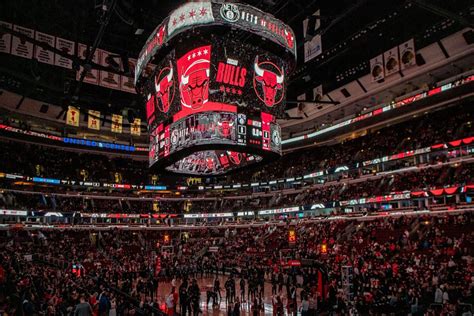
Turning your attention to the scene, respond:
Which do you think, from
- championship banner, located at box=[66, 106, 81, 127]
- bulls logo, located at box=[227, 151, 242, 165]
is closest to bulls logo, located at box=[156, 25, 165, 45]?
bulls logo, located at box=[227, 151, 242, 165]

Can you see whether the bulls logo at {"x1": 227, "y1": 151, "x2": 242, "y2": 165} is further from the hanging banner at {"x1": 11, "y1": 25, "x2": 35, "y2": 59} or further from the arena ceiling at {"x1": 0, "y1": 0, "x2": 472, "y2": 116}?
the hanging banner at {"x1": 11, "y1": 25, "x2": 35, "y2": 59}

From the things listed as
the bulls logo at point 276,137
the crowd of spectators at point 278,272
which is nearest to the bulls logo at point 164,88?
the bulls logo at point 276,137

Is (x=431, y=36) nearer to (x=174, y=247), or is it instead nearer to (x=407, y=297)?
(x=407, y=297)

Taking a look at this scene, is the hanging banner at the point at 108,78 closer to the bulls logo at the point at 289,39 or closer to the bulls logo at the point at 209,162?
the bulls logo at the point at 209,162

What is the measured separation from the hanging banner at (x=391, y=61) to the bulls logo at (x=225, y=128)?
1282 cm

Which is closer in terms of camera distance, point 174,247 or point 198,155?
point 198,155

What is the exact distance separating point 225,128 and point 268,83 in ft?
8.52

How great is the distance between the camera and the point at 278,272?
2677 cm

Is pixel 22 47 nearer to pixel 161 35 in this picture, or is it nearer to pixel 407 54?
pixel 161 35

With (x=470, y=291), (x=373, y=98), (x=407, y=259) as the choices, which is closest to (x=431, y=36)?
(x=373, y=98)

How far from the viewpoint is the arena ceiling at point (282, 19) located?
19109 millimetres

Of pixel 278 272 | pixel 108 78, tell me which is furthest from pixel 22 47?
pixel 278 272

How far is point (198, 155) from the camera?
17.9m

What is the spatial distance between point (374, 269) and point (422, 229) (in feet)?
33.0
